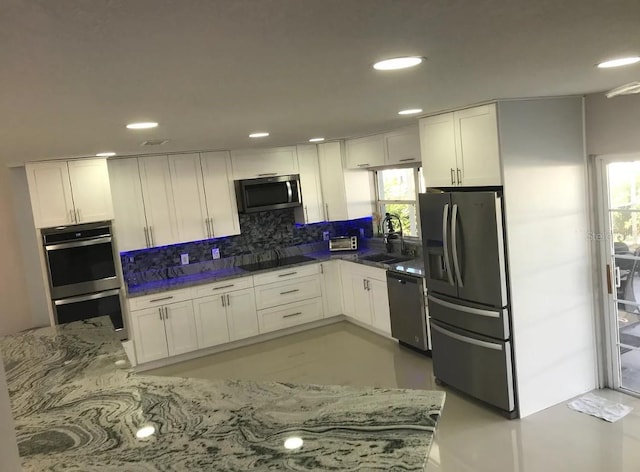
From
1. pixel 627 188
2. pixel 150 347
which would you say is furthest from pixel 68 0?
pixel 150 347

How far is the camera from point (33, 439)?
1.82 m

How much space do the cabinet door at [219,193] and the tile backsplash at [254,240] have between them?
11.5 inches

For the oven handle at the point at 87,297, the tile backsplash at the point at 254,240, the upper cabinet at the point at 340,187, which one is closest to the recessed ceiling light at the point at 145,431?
the oven handle at the point at 87,297

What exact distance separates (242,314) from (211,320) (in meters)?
0.35

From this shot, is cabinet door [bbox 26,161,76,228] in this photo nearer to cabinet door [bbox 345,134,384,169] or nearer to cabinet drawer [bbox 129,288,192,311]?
cabinet drawer [bbox 129,288,192,311]

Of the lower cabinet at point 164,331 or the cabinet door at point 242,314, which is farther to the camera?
the cabinet door at point 242,314

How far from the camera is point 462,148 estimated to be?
3.77m

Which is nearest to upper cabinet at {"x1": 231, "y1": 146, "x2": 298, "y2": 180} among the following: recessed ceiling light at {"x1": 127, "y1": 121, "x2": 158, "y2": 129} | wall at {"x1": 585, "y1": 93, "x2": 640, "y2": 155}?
recessed ceiling light at {"x1": 127, "y1": 121, "x2": 158, "y2": 129}

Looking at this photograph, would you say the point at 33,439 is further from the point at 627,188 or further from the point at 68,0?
the point at 627,188

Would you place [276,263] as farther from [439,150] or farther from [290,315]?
[439,150]

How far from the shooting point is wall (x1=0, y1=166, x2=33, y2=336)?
4801 millimetres

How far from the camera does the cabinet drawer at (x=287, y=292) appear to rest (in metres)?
5.71

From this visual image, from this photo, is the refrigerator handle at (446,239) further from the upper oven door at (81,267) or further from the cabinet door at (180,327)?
the upper oven door at (81,267)

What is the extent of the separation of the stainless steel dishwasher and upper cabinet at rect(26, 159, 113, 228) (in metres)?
2.85
